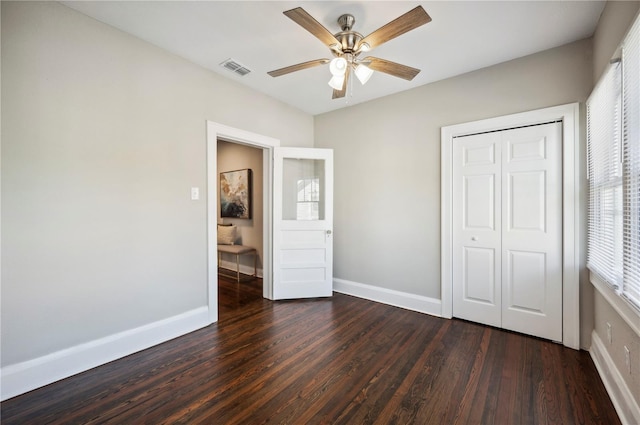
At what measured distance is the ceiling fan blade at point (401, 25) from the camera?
1499mm

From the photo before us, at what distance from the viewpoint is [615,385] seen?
166 centimetres

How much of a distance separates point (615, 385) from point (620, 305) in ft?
1.73

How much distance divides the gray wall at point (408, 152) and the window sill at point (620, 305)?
4.28ft

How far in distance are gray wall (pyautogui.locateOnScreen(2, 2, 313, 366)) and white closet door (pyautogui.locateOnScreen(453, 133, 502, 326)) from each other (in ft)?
8.75

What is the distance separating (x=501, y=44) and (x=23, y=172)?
371cm

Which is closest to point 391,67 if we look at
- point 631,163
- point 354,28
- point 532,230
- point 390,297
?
point 354,28

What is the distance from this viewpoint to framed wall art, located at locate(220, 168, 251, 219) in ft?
15.5

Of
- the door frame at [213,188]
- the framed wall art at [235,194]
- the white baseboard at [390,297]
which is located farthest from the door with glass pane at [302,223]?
the framed wall art at [235,194]

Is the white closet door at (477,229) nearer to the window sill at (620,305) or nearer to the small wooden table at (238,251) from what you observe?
the window sill at (620,305)

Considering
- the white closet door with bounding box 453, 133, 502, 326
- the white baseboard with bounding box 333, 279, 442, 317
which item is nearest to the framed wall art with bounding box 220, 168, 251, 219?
the white baseboard with bounding box 333, 279, 442, 317

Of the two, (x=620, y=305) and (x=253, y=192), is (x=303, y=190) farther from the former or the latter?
(x=620, y=305)

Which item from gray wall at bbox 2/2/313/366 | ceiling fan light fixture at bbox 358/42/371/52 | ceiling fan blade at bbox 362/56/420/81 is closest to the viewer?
gray wall at bbox 2/2/313/366

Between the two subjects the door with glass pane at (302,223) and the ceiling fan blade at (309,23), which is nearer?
the ceiling fan blade at (309,23)

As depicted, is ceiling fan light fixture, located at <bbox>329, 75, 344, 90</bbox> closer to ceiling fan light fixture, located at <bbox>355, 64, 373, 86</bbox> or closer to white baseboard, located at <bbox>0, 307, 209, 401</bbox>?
ceiling fan light fixture, located at <bbox>355, 64, 373, 86</bbox>
